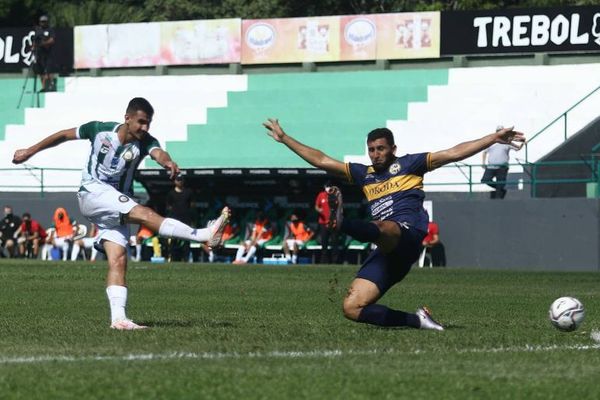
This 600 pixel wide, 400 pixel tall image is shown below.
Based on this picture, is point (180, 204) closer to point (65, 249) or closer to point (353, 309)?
point (65, 249)

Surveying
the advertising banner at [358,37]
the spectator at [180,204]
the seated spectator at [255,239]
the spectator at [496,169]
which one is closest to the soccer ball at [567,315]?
the spectator at [180,204]

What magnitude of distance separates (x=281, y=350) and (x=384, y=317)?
2.27 m

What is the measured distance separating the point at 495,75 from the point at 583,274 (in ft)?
39.3

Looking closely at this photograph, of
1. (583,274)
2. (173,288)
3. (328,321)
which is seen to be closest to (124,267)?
(328,321)

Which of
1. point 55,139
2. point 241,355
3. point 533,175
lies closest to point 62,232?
point 533,175

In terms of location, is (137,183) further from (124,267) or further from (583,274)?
(124,267)

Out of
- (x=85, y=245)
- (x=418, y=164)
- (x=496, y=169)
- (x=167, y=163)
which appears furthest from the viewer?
(x=85, y=245)

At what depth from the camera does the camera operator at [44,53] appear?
4172 centimetres

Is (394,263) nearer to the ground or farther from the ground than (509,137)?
nearer to the ground

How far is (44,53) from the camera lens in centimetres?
4228

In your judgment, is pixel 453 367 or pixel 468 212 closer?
pixel 453 367

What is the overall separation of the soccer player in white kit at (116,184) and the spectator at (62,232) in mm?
22843

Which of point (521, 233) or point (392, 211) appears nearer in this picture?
point (392, 211)

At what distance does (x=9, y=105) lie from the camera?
42375 millimetres
